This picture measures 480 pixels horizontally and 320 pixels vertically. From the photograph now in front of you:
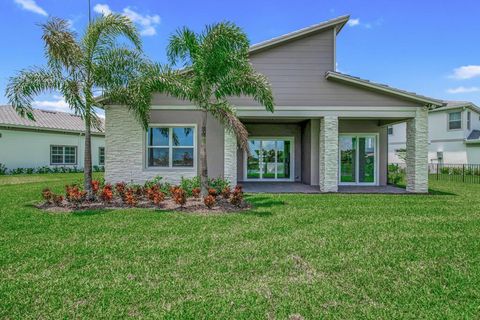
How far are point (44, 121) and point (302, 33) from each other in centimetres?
2512

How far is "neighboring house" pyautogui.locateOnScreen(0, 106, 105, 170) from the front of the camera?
81.0ft

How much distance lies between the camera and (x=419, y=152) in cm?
1415

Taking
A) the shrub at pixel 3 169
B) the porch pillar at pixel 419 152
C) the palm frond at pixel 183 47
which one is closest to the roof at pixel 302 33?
the palm frond at pixel 183 47

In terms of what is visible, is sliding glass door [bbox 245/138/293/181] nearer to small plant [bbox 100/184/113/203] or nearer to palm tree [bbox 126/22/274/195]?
palm tree [bbox 126/22/274/195]

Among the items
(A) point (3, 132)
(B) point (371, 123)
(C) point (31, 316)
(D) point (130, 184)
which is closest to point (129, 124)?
(D) point (130, 184)

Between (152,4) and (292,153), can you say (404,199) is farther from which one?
(152,4)

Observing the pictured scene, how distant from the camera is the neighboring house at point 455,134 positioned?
29.0 m

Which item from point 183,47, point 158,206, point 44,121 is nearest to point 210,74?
point 183,47

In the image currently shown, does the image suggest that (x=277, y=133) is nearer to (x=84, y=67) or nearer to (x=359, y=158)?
(x=359, y=158)

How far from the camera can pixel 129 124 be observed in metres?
13.8

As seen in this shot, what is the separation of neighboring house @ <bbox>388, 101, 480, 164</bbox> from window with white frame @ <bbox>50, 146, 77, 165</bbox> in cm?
3094

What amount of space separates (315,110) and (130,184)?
8.77 m

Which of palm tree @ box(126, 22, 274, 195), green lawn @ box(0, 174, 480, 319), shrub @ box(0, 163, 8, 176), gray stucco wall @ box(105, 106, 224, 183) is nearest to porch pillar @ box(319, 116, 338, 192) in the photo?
palm tree @ box(126, 22, 274, 195)

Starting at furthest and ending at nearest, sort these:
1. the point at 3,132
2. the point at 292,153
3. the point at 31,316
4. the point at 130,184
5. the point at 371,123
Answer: the point at 3,132
the point at 292,153
the point at 371,123
the point at 130,184
the point at 31,316
